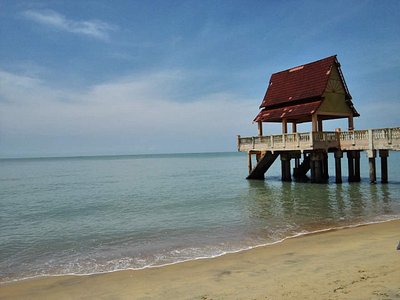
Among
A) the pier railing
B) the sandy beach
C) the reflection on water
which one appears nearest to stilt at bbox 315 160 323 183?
the reflection on water

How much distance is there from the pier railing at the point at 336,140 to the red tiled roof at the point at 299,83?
359cm

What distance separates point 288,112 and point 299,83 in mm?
2922

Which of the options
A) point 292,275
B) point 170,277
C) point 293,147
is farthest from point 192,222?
point 293,147

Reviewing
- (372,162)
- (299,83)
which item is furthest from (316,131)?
(299,83)

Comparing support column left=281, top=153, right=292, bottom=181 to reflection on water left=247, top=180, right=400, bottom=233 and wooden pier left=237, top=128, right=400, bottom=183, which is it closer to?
wooden pier left=237, top=128, right=400, bottom=183

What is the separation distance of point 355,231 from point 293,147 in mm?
14445

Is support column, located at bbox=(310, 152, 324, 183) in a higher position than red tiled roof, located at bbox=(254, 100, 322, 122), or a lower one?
lower

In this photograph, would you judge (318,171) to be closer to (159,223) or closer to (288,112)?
(288,112)

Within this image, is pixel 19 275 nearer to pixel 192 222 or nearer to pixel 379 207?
pixel 192 222

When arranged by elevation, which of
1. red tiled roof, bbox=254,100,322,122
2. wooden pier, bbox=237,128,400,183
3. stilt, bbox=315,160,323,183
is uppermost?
red tiled roof, bbox=254,100,322,122

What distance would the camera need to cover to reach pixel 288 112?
2841cm

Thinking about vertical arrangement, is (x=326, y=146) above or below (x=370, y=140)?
below

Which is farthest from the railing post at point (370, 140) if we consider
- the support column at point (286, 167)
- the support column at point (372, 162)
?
the support column at point (286, 167)

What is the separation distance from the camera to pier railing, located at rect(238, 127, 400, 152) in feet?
73.3
